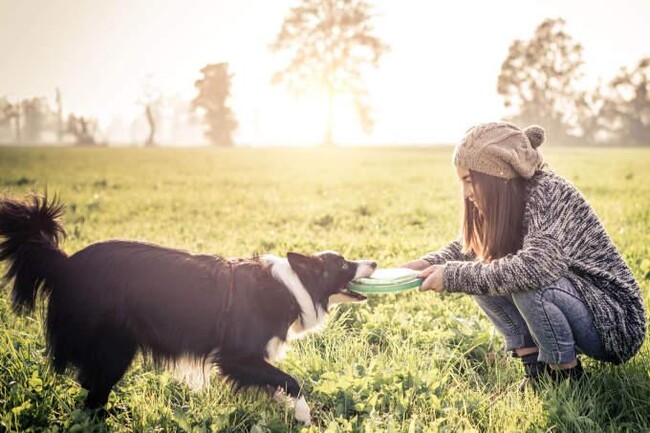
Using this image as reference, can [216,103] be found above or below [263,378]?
above

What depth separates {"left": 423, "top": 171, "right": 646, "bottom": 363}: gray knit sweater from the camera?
3.11 meters

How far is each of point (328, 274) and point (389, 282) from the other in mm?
430

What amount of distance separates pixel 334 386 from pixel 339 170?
18.6 m

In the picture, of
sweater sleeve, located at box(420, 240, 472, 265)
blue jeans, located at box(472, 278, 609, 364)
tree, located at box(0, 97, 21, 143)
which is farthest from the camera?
tree, located at box(0, 97, 21, 143)

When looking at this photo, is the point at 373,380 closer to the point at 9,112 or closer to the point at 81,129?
the point at 9,112

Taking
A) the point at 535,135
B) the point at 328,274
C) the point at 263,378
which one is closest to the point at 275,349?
the point at 263,378

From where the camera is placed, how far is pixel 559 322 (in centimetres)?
318

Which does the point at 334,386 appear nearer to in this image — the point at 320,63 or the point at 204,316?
the point at 204,316

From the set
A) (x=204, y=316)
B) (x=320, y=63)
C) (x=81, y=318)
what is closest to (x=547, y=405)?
(x=204, y=316)

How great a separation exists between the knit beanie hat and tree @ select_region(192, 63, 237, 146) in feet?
66.3

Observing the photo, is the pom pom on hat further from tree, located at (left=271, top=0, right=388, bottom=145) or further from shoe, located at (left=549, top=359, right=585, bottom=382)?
tree, located at (left=271, top=0, right=388, bottom=145)

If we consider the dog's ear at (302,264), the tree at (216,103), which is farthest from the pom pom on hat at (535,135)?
the tree at (216,103)

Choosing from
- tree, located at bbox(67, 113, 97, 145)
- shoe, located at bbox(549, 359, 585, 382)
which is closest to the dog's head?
shoe, located at bbox(549, 359, 585, 382)

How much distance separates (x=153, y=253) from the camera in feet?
11.1
